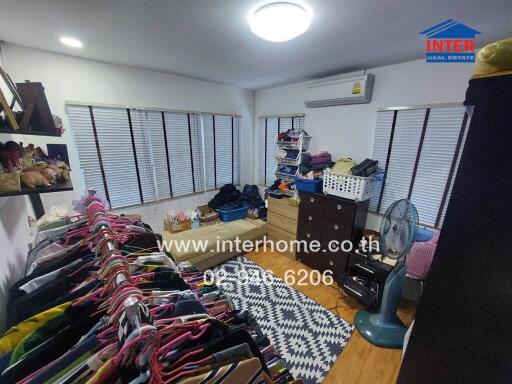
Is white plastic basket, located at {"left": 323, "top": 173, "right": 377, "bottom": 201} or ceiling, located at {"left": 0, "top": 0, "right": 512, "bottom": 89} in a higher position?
ceiling, located at {"left": 0, "top": 0, "right": 512, "bottom": 89}

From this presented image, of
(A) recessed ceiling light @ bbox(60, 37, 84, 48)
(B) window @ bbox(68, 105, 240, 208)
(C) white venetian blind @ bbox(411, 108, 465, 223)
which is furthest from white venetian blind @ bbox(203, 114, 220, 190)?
(C) white venetian blind @ bbox(411, 108, 465, 223)

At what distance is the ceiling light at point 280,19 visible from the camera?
1.16m

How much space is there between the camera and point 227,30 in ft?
4.77

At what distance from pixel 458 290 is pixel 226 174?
3.15m

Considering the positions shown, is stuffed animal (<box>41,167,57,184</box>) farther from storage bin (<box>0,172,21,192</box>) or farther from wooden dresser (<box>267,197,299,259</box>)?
wooden dresser (<box>267,197,299,259</box>)

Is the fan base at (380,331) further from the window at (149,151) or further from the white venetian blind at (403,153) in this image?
the window at (149,151)

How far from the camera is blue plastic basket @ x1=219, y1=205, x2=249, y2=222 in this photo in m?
3.25

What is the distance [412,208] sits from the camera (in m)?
1.45

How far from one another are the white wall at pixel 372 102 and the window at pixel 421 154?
11 cm

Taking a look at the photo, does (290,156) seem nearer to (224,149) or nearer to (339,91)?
(339,91)

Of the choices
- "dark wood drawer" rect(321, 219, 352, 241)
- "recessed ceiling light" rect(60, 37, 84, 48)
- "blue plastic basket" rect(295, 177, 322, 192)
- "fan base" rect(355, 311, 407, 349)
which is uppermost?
"recessed ceiling light" rect(60, 37, 84, 48)

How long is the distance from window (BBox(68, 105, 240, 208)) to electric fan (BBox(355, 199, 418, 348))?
255 cm

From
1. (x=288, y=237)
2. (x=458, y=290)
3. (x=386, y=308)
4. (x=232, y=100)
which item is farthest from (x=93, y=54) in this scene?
(x=386, y=308)

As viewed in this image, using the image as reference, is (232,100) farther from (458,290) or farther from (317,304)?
(458,290)
